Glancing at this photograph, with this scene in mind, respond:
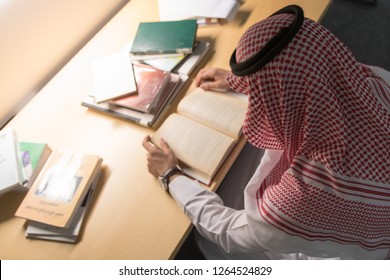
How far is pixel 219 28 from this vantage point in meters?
1.33

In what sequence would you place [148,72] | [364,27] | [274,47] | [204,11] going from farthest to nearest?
[364,27] → [204,11] → [148,72] → [274,47]

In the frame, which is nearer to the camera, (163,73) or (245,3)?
(163,73)

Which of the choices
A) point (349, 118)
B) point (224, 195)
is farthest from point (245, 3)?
point (349, 118)

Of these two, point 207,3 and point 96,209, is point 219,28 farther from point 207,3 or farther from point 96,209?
point 96,209

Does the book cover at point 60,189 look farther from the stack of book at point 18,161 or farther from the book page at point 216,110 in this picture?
the book page at point 216,110

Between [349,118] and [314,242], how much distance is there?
0.32 metres

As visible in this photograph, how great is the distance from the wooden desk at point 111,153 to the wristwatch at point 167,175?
0.09 feet

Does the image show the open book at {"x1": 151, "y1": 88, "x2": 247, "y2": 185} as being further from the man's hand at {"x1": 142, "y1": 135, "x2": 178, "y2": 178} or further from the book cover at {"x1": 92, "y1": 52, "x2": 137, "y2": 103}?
the book cover at {"x1": 92, "y1": 52, "x2": 137, "y2": 103}

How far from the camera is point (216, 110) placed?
42.6 inches

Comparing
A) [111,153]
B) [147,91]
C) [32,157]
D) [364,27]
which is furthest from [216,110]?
[364,27]

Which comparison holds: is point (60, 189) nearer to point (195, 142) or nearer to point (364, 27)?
point (195, 142)

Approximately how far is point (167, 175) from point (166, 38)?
557mm

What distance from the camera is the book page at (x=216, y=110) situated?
104 cm

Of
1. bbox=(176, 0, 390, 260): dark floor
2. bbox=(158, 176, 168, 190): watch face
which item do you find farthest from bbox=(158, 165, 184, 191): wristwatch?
bbox=(176, 0, 390, 260): dark floor
